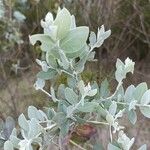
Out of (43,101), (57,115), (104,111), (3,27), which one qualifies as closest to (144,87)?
(104,111)

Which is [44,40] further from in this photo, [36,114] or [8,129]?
[8,129]

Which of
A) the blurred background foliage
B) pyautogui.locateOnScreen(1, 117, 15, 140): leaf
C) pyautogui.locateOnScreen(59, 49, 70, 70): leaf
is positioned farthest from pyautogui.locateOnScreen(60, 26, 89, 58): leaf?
the blurred background foliage

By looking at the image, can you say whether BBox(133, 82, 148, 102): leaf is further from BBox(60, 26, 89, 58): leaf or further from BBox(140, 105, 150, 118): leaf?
BBox(60, 26, 89, 58): leaf

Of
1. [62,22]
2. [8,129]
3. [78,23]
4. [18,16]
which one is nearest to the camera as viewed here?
[62,22]

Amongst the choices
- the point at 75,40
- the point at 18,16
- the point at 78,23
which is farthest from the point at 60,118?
the point at 18,16

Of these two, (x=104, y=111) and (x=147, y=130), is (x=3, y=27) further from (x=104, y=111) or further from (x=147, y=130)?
(x=104, y=111)

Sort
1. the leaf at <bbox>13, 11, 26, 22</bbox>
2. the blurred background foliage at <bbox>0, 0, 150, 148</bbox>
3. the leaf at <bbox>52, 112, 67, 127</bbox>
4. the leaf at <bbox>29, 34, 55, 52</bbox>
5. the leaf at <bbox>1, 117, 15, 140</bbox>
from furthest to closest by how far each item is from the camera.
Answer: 1. the leaf at <bbox>13, 11, 26, 22</bbox>
2. the blurred background foliage at <bbox>0, 0, 150, 148</bbox>
3. the leaf at <bbox>1, 117, 15, 140</bbox>
4. the leaf at <bbox>52, 112, 67, 127</bbox>
5. the leaf at <bbox>29, 34, 55, 52</bbox>
